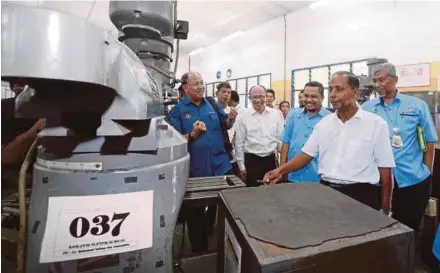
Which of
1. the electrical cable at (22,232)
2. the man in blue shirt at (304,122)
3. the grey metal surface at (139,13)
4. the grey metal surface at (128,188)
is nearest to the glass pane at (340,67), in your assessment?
the man in blue shirt at (304,122)

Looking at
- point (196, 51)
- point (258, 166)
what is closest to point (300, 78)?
point (258, 166)

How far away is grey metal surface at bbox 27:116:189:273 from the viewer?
0.66 metres

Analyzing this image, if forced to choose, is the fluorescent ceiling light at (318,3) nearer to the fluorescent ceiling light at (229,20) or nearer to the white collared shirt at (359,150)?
the fluorescent ceiling light at (229,20)

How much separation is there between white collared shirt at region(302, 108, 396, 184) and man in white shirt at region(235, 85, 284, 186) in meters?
1.00

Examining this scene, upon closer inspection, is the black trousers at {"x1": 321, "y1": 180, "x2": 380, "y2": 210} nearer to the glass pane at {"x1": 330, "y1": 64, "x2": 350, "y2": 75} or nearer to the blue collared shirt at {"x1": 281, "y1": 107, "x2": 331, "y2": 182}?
the blue collared shirt at {"x1": 281, "y1": 107, "x2": 331, "y2": 182}

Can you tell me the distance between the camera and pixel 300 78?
558 cm

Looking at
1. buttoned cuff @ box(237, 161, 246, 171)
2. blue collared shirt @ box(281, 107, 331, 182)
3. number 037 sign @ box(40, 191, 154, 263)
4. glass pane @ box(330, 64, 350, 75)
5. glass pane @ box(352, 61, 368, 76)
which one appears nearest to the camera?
number 037 sign @ box(40, 191, 154, 263)

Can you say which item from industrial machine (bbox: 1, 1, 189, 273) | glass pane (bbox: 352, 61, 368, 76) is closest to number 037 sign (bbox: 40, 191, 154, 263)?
industrial machine (bbox: 1, 1, 189, 273)

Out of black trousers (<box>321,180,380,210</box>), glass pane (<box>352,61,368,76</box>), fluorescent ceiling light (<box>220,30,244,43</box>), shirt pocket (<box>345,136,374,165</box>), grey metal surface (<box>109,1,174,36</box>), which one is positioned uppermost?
fluorescent ceiling light (<box>220,30,244,43</box>)

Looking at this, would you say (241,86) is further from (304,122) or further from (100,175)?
(100,175)

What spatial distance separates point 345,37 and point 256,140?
321 centimetres

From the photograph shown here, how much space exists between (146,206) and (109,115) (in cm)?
25

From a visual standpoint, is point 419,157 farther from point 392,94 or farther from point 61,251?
point 61,251

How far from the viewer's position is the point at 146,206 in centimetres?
71
